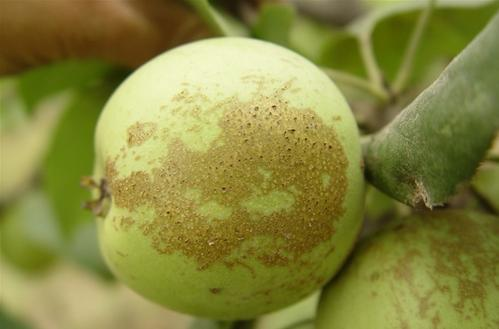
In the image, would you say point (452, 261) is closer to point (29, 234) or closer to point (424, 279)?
point (424, 279)

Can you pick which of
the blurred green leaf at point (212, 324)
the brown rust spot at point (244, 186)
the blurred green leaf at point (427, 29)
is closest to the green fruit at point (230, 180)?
the brown rust spot at point (244, 186)

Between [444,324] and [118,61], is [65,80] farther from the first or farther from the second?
[444,324]

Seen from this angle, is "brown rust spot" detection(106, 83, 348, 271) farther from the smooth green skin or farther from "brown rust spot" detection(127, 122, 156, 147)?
the smooth green skin

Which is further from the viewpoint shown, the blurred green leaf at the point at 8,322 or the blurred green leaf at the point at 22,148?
the blurred green leaf at the point at 22,148

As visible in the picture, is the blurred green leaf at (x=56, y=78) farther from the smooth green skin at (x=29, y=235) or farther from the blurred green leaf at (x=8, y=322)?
the smooth green skin at (x=29, y=235)

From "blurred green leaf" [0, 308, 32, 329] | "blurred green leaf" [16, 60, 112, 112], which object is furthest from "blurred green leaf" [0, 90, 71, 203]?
"blurred green leaf" [0, 308, 32, 329]

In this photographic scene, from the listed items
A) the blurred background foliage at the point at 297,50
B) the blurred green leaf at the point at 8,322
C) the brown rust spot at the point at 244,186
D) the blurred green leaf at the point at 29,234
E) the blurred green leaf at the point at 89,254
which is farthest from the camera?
the blurred green leaf at the point at 29,234
